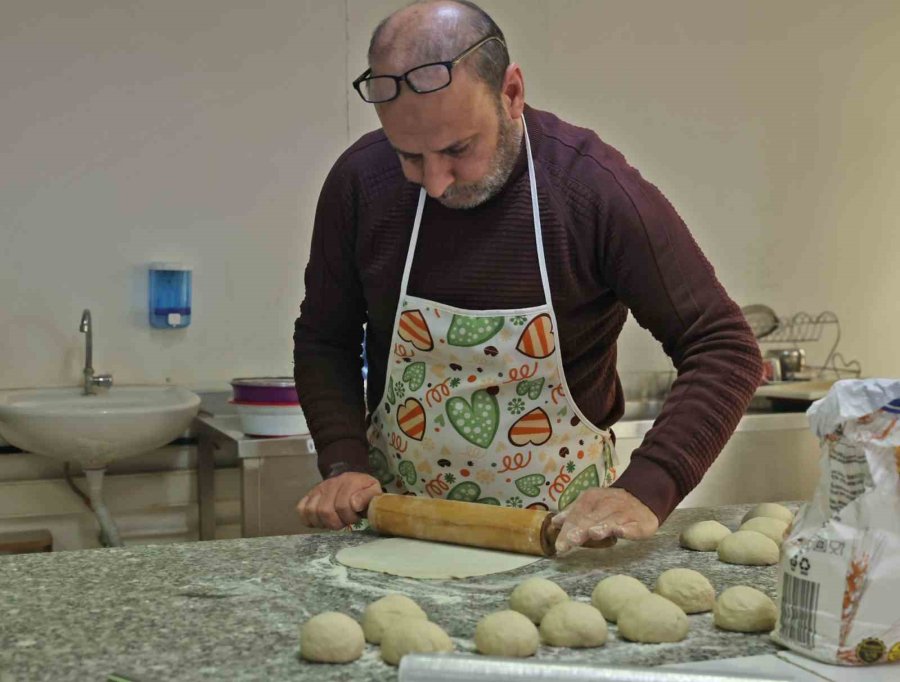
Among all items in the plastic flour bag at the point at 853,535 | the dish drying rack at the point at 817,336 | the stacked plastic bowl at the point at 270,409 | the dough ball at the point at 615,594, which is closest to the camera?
the plastic flour bag at the point at 853,535

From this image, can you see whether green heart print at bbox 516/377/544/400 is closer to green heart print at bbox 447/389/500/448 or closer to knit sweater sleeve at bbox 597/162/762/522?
green heart print at bbox 447/389/500/448

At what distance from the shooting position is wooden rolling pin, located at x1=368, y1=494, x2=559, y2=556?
1.39m

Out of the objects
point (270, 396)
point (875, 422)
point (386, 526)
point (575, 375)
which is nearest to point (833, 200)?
point (270, 396)

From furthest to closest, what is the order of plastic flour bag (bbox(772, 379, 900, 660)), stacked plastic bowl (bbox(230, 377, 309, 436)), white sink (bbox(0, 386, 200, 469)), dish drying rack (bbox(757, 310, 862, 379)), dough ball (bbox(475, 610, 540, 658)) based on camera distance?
1. dish drying rack (bbox(757, 310, 862, 379))
2. stacked plastic bowl (bbox(230, 377, 309, 436))
3. white sink (bbox(0, 386, 200, 469))
4. dough ball (bbox(475, 610, 540, 658))
5. plastic flour bag (bbox(772, 379, 900, 660))

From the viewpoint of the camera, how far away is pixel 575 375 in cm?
169

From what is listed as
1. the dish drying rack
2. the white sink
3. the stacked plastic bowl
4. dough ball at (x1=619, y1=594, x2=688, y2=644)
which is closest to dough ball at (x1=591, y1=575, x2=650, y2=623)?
dough ball at (x1=619, y1=594, x2=688, y2=644)

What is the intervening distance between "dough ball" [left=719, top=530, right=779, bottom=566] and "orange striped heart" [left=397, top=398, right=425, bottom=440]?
0.53m

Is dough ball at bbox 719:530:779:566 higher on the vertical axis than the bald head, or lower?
lower

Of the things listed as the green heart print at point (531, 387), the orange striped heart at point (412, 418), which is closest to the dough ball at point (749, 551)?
the green heart print at point (531, 387)

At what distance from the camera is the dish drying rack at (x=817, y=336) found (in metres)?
3.95

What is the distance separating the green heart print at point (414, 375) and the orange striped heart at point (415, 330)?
4cm

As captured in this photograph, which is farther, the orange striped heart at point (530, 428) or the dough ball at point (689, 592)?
the orange striped heart at point (530, 428)

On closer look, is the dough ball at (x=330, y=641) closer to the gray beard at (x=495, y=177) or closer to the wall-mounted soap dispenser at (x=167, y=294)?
the gray beard at (x=495, y=177)

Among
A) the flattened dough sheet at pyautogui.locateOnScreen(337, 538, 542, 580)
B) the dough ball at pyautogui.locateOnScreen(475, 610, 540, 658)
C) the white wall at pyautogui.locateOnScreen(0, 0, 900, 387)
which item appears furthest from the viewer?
the white wall at pyautogui.locateOnScreen(0, 0, 900, 387)
